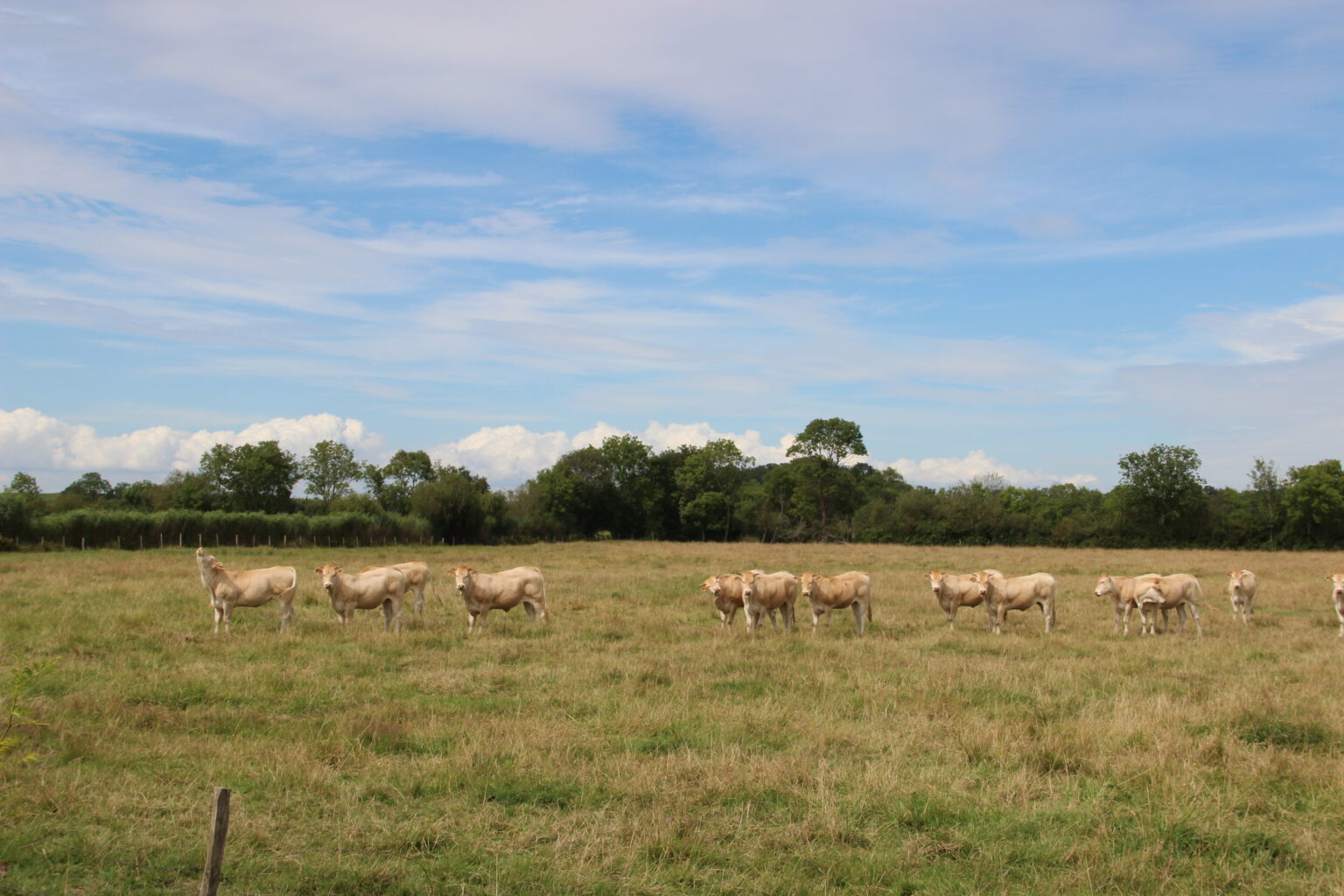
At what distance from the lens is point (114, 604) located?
19297 millimetres

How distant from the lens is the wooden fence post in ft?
14.8

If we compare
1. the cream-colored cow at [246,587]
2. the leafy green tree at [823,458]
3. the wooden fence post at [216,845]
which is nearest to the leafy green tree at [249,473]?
the leafy green tree at [823,458]

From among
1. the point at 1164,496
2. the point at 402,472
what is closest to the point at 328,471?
the point at 402,472

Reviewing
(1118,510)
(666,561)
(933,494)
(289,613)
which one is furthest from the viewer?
(933,494)

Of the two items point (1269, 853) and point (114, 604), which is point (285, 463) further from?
point (1269, 853)

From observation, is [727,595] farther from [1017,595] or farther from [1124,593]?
[1124,593]

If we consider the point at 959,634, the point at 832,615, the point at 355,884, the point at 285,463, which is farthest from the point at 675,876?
the point at 285,463

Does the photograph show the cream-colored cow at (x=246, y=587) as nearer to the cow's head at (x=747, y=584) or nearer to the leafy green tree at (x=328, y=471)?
the cow's head at (x=747, y=584)

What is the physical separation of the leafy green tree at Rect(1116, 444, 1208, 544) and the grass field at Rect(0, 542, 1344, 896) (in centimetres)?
5591

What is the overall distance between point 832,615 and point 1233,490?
285 feet

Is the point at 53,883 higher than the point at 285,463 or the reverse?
the reverse

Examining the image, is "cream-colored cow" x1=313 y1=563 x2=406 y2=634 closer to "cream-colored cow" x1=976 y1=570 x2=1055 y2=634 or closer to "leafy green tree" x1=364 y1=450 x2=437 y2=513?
"cream-colored cow" x1=976 y1=570 x2=1055 y2=634

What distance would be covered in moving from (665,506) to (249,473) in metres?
42.6

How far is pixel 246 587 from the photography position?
17.5 meters
